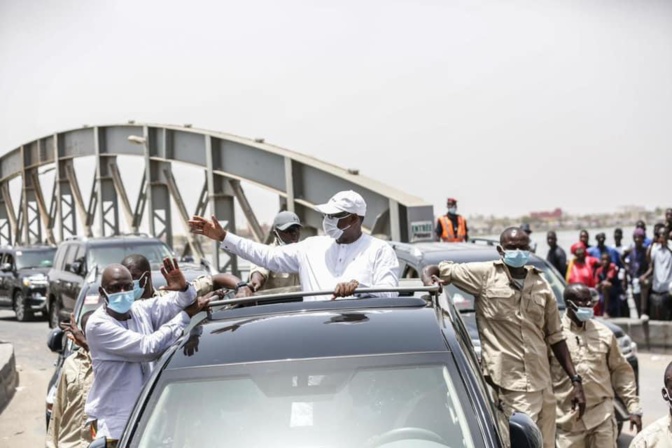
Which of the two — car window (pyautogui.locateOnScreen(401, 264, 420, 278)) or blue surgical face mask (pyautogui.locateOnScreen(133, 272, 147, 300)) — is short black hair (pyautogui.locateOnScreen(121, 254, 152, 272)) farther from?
car window (pyautogui.locateOnScreen(401, 264, 420, 278))

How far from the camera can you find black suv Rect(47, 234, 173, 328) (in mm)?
15367

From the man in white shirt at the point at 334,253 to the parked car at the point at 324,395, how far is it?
156cm

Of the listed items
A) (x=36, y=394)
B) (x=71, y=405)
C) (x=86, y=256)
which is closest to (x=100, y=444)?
(x=71, y=405)

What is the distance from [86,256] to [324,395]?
12373 mm

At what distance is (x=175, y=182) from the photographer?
25.6 metres

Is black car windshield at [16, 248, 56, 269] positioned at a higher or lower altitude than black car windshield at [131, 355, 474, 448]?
higher

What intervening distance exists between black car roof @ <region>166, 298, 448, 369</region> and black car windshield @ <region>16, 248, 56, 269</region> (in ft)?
64.5

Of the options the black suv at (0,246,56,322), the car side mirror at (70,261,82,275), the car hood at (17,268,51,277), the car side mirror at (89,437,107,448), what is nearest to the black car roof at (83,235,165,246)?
the car side mirror at (70,261,82,275)

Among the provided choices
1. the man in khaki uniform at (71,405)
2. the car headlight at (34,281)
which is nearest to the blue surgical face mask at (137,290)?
the man in khaki uniform at (71,405)

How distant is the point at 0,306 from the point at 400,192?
10.9 m

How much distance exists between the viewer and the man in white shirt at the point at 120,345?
4.89 meters

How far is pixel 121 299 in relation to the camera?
5.01m

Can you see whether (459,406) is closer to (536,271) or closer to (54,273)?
(536,271)

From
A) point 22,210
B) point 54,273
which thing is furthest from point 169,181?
point 22,210
